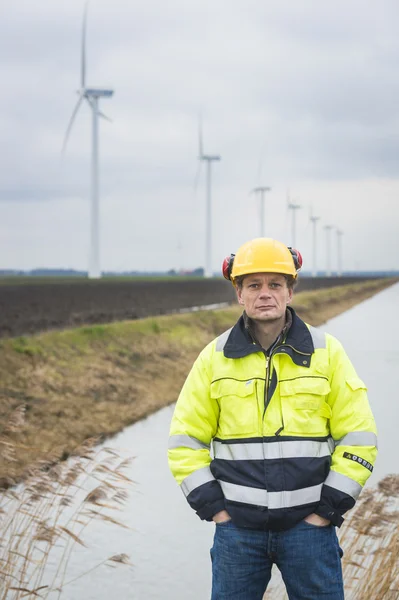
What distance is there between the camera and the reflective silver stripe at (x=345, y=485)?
2949 mm

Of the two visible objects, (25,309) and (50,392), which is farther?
(25,309)

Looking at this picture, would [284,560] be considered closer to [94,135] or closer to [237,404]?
[237,404]

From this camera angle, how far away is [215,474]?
3.15m

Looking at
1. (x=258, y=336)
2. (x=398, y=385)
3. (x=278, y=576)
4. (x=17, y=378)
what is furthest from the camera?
(x=398, y=385)

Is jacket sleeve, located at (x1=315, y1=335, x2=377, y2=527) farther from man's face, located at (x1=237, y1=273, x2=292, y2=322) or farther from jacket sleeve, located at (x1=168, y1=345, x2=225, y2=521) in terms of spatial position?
jacket sleeve, located at (x1=168, y1=345, x2=225, y2=521)

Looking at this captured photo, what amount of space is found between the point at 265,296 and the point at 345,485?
2.65 feet

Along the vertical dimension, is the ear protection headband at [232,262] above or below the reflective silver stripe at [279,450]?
above

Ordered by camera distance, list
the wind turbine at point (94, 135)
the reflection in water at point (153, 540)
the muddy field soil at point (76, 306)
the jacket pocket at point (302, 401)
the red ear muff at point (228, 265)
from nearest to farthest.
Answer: the jacket pocket at point (302, 401) → the red ear muff at point (228, 265) → the reflection in water at point (153, 540) → the muddy field soil at point (76, 306) → the wind turbine at point (94, 135)

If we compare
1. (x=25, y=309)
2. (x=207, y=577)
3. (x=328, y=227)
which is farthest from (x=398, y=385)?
(x=328, y=227)

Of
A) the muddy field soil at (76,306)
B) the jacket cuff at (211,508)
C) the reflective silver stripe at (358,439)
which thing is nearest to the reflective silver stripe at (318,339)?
the reflective silver stripe at (358,439)

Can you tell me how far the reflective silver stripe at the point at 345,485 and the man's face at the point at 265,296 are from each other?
0.68 meters

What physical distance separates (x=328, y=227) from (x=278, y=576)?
127829 mm

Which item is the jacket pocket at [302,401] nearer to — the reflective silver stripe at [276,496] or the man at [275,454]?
the man at [275,454]

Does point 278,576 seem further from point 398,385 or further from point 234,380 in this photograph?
point 398,385
